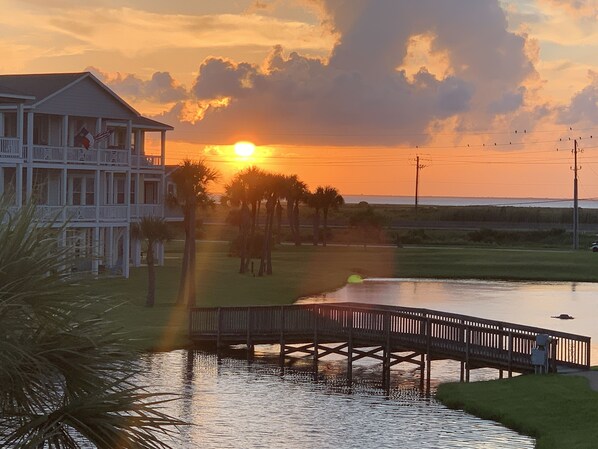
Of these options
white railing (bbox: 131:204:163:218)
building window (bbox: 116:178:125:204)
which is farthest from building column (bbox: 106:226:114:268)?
building window (bbox: 116:178:125:204)

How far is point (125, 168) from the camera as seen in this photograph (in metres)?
76.9

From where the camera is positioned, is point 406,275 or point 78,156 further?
point 406,275

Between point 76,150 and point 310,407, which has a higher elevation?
point 76,150

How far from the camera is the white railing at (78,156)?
232ft

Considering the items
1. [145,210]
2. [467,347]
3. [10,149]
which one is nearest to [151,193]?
[145,210]

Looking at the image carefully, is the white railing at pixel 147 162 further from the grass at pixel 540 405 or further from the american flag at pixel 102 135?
the grass at pixel 540 405

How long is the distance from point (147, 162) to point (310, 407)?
53128 millimetres

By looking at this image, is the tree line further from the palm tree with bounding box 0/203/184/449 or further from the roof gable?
the palm tree with bounding box 0/203/184/449

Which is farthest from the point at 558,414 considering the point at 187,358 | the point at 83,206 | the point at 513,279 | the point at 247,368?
the point at 513,279

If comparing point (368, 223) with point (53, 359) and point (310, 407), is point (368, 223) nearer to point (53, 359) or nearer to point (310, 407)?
point (310, 407)

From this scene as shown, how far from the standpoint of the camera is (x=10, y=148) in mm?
66812

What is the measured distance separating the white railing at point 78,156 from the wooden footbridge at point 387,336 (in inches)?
985

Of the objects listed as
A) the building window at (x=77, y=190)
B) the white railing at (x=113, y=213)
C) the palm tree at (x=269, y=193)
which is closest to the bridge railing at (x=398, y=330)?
the white railing at (x=113, y=213)

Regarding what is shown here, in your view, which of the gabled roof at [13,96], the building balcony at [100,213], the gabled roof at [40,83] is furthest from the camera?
the building balcony at [100,213]
